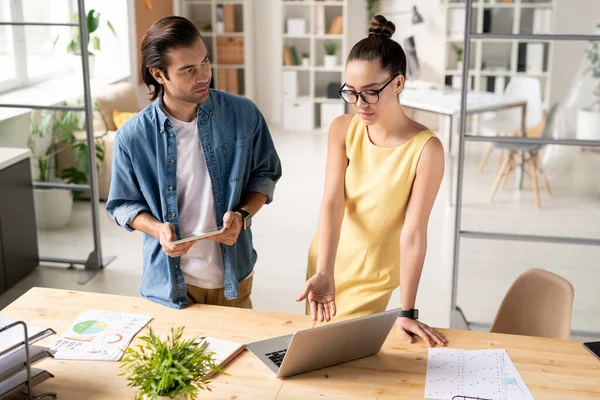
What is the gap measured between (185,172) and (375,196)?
→ 0.58 metres

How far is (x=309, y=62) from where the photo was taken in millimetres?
9000

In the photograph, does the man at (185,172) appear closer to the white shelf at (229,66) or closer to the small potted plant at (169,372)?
the small potted plant at (169,372)

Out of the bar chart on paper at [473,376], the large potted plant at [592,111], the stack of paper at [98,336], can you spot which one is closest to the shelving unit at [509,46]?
the large potted plant at [592,111]

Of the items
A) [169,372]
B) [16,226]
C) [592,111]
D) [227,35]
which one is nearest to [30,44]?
[16,226]

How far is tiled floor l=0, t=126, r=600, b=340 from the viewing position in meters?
3.79

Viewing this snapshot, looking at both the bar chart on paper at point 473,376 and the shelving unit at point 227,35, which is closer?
the bar chart on paper at point 473,376

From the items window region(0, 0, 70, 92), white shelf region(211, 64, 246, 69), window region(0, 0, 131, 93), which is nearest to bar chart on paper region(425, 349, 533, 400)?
window region(0, 0, 131, 93)

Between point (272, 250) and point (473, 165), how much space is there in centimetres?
167

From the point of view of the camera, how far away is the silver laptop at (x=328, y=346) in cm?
184

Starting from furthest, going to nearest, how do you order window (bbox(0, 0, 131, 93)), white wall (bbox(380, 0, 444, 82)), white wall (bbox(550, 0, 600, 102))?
white wall (bbox(380, 0, 444, 82)) < window (bbox(0, 0, 131, 93)) < white wall (bbox(550, 0, 600, 102))

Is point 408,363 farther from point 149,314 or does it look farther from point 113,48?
point 113,48

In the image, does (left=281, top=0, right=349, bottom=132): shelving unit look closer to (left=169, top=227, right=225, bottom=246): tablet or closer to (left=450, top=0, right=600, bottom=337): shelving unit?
(left=450, top=0, right=600, bottom=337): shelving unit

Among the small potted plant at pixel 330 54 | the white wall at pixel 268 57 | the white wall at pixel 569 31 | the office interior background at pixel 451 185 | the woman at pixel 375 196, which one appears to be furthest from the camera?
the white wall at pixel 268 57

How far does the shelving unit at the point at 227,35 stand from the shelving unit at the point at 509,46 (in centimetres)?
545
